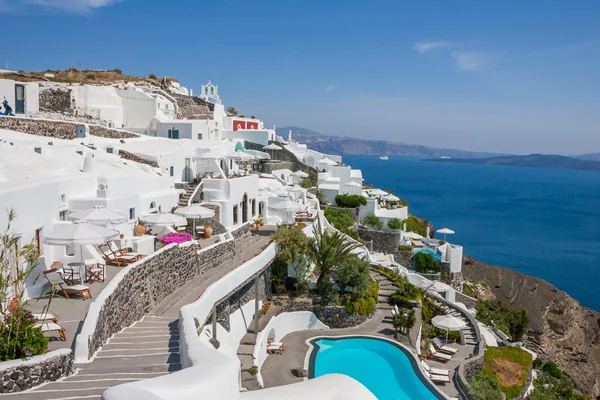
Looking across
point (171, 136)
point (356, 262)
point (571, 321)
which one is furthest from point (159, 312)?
point (571, 321)

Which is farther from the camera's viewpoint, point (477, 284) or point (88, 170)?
point (477, 284)

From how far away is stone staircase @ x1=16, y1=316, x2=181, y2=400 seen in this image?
274 inches

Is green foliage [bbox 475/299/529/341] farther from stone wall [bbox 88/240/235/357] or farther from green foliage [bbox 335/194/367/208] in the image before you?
stone wall [bbox 88/240/235/357]

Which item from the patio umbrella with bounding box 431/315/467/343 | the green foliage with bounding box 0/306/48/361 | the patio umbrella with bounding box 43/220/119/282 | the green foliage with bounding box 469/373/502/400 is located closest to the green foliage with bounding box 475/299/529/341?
the patio umbrella with bounding box 431/315/467/343

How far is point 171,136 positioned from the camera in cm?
3950

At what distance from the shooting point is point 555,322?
4344 centimetres

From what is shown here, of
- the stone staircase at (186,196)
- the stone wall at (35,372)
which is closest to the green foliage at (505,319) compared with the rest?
the stone staircase at (186,196)

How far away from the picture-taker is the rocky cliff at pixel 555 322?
116 ft

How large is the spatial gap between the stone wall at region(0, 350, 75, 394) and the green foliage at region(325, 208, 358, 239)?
2787cm

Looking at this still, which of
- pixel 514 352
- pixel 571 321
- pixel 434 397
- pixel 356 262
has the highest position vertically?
pixel 356 262

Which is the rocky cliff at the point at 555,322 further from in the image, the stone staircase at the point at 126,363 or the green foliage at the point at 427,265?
the stone staircase at the point at 126,363

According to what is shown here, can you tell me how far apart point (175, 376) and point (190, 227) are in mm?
18281

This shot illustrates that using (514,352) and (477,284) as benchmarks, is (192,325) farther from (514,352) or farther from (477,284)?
(477,284)

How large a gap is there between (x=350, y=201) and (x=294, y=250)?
20795mm
